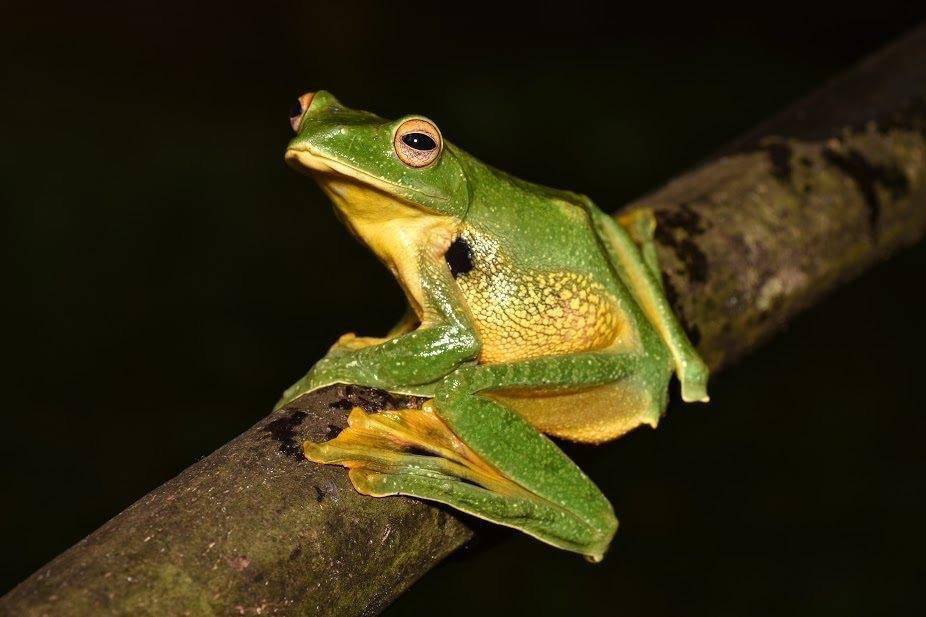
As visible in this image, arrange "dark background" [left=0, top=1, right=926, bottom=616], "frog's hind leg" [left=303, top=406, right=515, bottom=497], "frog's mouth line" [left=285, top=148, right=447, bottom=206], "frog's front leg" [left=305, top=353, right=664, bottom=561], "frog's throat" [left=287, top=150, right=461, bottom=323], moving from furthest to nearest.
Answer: "dark background" [left=0, top=1, right=926, bottom=616]
"frog's throat" [left=287, top=150, right=461, bottom=323]
"frog's mouth line" [left=285, top=148, right=447, bottom=206]
"frog's front leg" [left=305, top=353, right=664, bottom=561]
"frog's hind leg" [left=303, top=406, right=515, bottom=497]

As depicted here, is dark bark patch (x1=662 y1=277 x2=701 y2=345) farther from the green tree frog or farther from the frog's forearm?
the frog's forearm

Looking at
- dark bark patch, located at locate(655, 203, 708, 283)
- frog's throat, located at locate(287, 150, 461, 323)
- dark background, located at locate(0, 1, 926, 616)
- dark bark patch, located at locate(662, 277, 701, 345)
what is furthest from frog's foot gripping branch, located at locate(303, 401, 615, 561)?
dark bark patch, located at locate(655, 203, 708, 283)

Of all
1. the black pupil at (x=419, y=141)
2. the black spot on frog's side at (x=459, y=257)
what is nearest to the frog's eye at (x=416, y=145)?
the black pupil at (x=419, y=141)

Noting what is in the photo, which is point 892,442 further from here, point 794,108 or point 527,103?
point 527,103

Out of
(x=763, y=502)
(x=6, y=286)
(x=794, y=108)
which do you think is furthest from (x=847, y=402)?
(x=6, y=286)

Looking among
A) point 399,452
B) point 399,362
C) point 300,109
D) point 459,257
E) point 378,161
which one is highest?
point 300,109

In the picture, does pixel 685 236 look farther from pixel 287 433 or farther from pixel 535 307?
pixel 287 433

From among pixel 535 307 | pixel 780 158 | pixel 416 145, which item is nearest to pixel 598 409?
pixel 535 307
